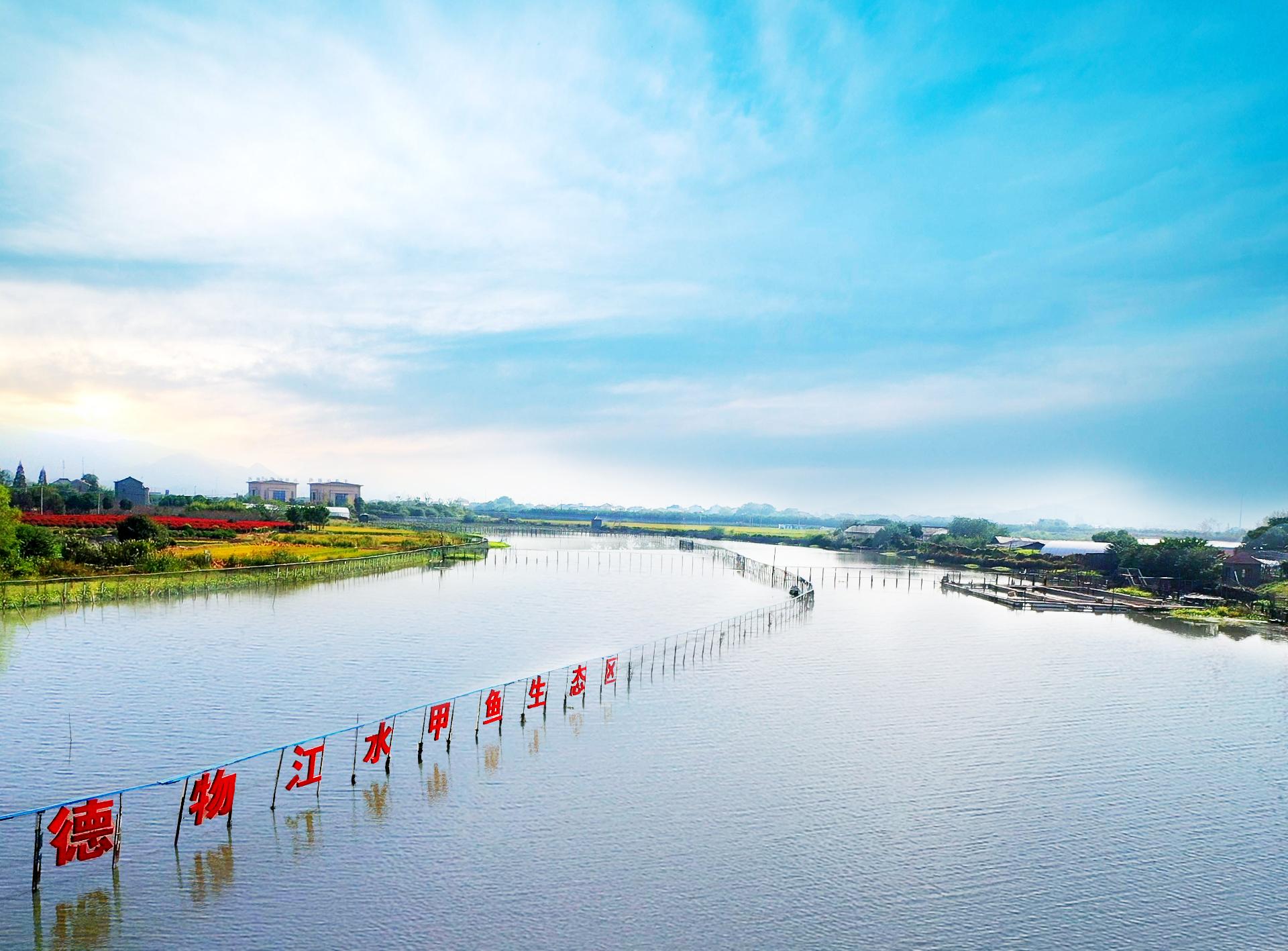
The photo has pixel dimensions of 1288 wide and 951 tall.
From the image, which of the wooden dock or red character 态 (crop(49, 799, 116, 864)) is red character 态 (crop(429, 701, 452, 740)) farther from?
the wooden dock

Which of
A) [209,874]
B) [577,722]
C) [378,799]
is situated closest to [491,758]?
[378,799]

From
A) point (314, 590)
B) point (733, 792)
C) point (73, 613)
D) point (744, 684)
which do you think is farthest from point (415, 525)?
point (733, 792)

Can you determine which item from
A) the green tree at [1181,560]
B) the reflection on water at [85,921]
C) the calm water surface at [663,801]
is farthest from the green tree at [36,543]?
the green tree at [1181,560]

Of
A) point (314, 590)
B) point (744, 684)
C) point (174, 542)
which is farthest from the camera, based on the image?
point (174, 542)

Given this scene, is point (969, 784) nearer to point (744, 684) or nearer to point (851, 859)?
point (851, 859)

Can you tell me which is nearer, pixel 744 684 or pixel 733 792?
pixel 733 792

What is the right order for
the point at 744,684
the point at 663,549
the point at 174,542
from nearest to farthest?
1. the point at 744,684
2. the point at 174,542
3. the point at 663,549

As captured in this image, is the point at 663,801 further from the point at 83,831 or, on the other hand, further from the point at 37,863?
the point at 37,863

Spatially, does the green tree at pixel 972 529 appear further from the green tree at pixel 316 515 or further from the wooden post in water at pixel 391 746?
the wooden post in water at pixel 391 746
